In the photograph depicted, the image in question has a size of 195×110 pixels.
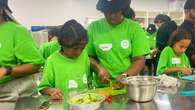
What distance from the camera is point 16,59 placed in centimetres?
136

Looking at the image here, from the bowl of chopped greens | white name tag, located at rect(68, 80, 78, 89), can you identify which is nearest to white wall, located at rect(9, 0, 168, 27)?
white name tag, located at rect(68, 80, 78, 89)

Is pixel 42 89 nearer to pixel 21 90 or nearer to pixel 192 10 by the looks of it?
pixel 21 90

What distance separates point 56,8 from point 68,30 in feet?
17.2

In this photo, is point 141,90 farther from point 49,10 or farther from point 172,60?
point 49,10

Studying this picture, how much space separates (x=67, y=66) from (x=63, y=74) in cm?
5

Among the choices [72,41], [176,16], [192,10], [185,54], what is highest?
[176,16]

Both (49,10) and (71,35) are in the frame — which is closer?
(71,35)

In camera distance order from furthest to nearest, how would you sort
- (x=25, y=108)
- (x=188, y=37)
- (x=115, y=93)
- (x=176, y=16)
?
(x=176, y=16) < (x=188, y=37) < (x=115, y=93) < (x=25, y=108)

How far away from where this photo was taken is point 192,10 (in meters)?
2.28

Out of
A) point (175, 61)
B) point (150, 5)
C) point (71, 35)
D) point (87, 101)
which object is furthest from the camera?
point (150, 5)

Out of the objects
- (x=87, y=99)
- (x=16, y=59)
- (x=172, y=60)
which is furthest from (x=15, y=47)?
(x=172, y=60)

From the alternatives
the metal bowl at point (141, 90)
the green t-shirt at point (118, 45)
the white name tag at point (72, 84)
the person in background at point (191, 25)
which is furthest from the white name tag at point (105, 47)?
the person in background at point (191, 25)

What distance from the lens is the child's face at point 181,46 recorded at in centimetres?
220

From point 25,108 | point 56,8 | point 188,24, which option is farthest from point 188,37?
point 56,8
